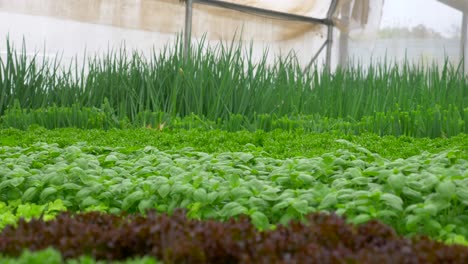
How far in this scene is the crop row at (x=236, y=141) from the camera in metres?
3.86

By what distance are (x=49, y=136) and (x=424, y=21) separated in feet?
19.9

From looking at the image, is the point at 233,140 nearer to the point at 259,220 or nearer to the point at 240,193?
the point at 240,193

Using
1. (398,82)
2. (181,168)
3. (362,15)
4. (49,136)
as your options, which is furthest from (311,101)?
(362,15)

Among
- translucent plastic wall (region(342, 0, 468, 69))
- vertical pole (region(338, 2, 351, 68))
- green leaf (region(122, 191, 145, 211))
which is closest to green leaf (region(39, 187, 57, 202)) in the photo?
green leaf (region(122, 191, 145, 211))

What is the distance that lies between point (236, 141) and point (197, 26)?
506cm

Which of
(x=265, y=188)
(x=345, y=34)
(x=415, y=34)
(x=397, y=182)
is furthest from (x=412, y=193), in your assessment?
(x=345, y=34)

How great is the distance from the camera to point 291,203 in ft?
7.47

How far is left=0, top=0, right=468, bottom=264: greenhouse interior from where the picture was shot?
5.22 ft

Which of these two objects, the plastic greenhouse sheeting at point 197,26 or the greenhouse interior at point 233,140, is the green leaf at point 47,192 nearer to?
the greenhouse interior at point 233,140

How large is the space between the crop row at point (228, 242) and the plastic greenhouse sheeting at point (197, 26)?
521cm

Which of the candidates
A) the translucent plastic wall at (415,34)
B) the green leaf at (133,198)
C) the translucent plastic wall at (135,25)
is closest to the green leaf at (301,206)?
the green leaf at (133,198)

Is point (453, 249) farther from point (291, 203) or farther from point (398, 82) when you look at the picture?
point (398, 82)

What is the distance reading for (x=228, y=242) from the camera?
4.91ft

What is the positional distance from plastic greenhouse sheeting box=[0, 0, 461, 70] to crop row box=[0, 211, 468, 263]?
5213 mm
